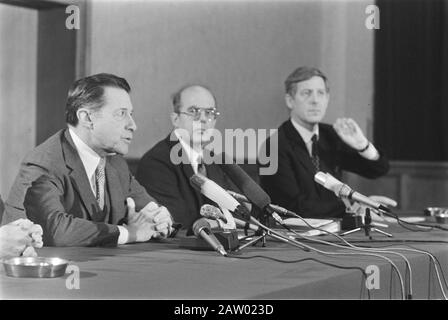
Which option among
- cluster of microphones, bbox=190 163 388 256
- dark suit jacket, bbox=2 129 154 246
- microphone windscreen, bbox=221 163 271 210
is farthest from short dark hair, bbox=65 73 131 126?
microphone windscreen, bbox=221 163 271 210

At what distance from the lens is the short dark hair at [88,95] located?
3.15 m

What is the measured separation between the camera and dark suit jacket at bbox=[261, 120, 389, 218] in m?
4.27

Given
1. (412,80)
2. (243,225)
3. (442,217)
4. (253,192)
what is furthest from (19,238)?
(412,80)

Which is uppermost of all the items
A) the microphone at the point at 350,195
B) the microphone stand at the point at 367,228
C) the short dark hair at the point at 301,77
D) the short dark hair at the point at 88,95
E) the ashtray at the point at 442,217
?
the short dark hair at the point at 301,77

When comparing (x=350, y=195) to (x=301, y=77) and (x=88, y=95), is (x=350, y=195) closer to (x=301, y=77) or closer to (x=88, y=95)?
(x=88, y=95)

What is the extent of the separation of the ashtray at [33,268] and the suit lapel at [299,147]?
98.5 inches

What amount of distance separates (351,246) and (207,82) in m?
2.87

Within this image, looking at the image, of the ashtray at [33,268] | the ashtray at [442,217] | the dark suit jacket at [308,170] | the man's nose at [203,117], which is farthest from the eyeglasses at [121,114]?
the ashtray at [442,217]

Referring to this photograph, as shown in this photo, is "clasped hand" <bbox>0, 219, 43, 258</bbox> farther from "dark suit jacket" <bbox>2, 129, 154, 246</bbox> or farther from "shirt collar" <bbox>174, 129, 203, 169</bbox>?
"shirt collar" <bbox>174, 129, 203, 169</bbox>

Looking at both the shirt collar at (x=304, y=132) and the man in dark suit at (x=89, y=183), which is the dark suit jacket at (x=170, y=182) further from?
the shirt collar at (x=304, y=132)

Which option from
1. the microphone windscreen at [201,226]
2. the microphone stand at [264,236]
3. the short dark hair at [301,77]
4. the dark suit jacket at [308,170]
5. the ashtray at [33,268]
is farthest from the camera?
the short dark hair at [301,77]

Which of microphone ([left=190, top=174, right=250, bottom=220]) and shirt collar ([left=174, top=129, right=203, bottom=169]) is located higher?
shirt collar ([left=174, top=129, right=203, bottom=169])
